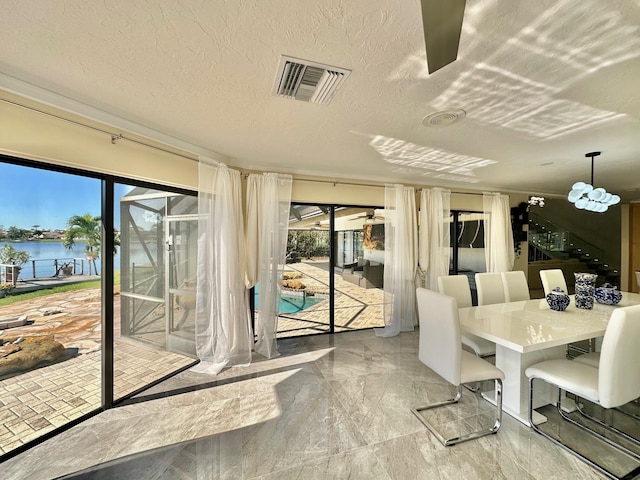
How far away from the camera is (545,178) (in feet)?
13.4

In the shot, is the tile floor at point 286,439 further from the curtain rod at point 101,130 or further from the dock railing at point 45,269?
the curtain rod at point 101,130

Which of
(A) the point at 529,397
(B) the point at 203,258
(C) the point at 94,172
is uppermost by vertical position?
(C) the point at 94,172

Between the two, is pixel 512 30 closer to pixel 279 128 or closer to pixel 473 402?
pixel 279 128

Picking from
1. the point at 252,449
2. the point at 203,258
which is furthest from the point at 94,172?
the point at 252,449

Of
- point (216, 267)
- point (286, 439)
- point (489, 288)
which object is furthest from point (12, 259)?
point (489, 288)

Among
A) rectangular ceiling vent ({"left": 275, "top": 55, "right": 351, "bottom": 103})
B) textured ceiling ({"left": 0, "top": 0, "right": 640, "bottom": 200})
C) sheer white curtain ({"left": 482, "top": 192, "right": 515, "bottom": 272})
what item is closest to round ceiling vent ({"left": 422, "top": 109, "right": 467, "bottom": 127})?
textured ceiling ({"left": 0, "top": 0, "right": 640, "bottom": 200})

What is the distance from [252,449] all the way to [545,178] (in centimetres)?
512

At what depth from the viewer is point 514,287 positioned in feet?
10.8

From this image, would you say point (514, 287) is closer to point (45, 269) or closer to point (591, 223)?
point (45, 269)

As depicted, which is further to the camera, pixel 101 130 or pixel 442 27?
Result: pixel 101 130

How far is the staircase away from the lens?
715 centimetres

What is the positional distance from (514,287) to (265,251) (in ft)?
10.3

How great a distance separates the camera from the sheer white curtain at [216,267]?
2.82m

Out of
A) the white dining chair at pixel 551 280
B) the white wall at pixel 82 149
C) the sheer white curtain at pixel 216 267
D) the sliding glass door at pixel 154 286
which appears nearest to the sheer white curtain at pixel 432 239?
the white dining chair at pixel 551 280
